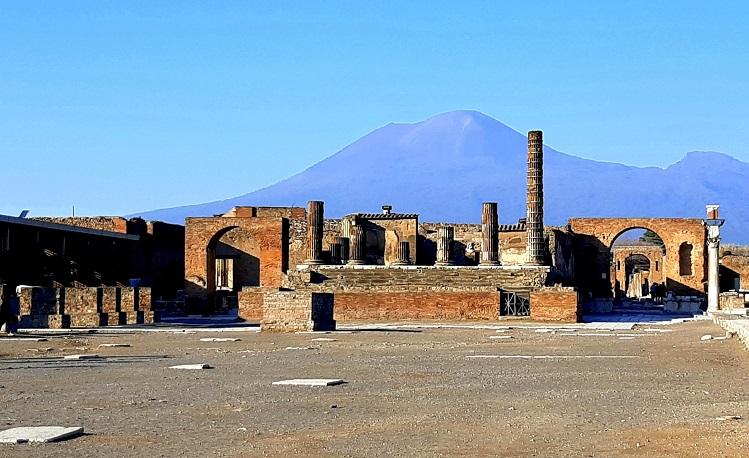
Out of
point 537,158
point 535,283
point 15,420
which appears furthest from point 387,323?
point 15,420

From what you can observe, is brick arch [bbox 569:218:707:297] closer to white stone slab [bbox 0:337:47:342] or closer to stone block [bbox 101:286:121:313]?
stone block [bbox 101:286:121:313]

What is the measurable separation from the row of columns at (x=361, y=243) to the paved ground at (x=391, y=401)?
2562 centimetres

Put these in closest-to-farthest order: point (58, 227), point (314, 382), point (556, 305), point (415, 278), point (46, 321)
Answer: point (314, 382), point (46, 321), point (556, 305), point (415, 278), point (58, 227)

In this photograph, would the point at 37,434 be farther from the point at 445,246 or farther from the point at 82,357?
the point at 445,246

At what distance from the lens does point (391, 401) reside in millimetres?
13227

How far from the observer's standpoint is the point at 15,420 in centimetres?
1168

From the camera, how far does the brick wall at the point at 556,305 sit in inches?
1565

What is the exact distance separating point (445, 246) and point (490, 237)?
247 centimetres

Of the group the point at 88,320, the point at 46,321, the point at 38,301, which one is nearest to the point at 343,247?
the point at 88,320

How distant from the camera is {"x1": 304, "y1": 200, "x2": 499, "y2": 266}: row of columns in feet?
164

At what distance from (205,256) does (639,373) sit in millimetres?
39377

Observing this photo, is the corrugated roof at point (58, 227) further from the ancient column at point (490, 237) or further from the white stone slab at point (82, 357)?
the white stone slab at point (82, 357)

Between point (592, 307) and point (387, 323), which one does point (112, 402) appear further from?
point (592, 307)

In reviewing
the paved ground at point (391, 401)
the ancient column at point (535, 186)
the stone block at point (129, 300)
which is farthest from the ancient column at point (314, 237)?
the paved ground at point (391, 401)
